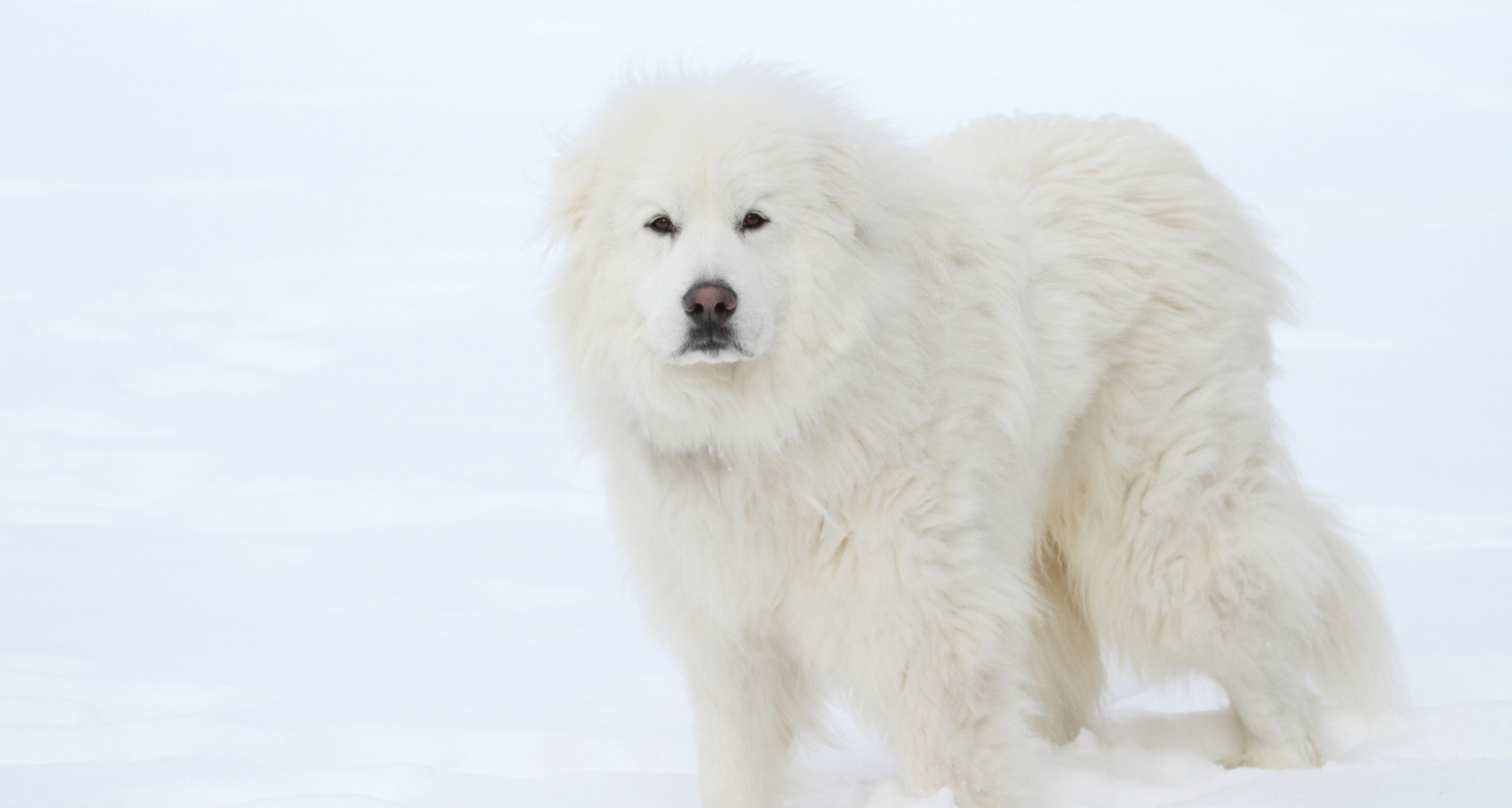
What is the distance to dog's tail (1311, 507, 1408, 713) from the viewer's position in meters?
3.80

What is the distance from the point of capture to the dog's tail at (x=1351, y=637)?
380cm

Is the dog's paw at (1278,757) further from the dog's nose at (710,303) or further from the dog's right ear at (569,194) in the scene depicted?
the dog's right ear at (569,194)

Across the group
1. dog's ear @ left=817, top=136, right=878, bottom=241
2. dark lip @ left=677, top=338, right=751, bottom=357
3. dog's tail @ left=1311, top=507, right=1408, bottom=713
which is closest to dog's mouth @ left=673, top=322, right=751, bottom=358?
dark lip @ left=677, top=338, right=751, bottom=357

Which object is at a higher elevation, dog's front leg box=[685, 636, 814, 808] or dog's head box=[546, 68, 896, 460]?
dog's head box=[546, 68, 896, 460]

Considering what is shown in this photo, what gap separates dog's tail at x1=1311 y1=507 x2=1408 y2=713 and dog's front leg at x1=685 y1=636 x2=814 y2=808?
1.67 m

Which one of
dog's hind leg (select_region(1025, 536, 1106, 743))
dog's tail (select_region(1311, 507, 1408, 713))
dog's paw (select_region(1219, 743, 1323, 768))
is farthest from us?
dog's hind leg (select_region(1025, 536, 1106, 743))

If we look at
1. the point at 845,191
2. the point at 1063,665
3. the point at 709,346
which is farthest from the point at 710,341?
the point at 1063,665

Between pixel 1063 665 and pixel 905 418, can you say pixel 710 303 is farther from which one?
pixel 1063 665

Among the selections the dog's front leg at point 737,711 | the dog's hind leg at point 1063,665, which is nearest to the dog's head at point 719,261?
the dog's front leg at point 737,711

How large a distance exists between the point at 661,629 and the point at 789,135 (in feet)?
4.29

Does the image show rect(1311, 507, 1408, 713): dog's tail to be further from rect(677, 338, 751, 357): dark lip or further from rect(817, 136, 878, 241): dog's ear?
rect(677, 338, 751, 357): dark lip

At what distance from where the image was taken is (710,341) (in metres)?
2.77

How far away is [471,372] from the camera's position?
967 cm

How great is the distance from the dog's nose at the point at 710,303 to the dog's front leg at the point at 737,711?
892mm
